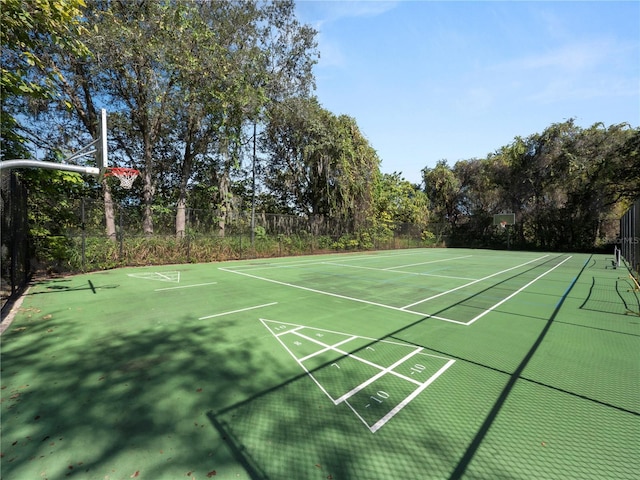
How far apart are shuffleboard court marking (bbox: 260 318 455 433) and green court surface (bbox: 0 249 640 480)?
0.9 inches

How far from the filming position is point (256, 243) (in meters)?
18.5

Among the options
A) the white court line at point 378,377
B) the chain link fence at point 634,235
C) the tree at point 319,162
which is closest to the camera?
the white court line at point 378,377

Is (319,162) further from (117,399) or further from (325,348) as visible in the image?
(117,399)

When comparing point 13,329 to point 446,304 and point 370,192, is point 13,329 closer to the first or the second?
point 446,304

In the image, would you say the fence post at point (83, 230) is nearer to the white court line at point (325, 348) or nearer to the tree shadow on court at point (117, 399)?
the tree shadow on court at point (117, 399)

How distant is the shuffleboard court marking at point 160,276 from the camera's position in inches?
377

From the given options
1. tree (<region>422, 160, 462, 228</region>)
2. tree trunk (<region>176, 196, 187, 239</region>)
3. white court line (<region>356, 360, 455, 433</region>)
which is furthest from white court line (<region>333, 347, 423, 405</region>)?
tree (<region>422, 160, 462, 228</region>)

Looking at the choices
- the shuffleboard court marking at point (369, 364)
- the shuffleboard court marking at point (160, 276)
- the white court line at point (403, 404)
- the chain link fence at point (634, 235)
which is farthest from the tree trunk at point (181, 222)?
the chain link fence at point (634, 235)

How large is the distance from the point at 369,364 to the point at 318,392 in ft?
2.89

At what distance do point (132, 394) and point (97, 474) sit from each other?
100 centimetres

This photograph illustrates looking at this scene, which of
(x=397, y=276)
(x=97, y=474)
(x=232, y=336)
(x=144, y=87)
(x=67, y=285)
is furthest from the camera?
(x=144, y=87)

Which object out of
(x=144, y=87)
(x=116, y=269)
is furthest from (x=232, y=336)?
(x=144, y=87)

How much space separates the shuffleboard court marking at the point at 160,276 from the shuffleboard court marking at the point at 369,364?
19.0 feet

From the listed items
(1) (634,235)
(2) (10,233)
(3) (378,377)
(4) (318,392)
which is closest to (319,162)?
(1) (634,235)
